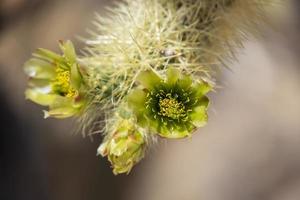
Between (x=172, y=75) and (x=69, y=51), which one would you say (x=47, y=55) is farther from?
(x=172, y=75)

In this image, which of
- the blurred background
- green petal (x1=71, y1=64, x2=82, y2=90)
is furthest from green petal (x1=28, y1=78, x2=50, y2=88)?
the blurred background

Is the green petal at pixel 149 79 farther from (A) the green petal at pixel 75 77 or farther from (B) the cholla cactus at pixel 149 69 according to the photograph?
(A) the green petal at pixel 75 77

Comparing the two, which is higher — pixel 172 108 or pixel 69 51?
pixel 69 51

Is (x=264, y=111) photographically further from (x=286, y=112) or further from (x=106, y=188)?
(x=106, y=188)

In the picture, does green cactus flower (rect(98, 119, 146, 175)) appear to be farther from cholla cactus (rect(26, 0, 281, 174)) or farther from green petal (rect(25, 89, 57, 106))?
green petal (rect(25, 89, 57, 106))

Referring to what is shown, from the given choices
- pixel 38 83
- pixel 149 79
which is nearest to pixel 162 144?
pixel 38 83

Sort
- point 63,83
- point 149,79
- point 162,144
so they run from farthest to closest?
1. point 162,144
2. point 63,83
3. point 149,79

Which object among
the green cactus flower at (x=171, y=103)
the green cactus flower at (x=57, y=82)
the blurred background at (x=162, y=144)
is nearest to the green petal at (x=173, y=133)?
the green cactus flower at (x=171, y=103)
